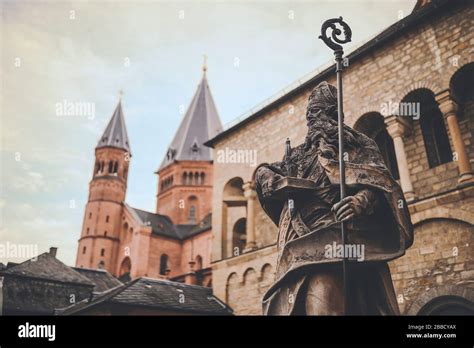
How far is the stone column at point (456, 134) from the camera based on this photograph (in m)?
10.7

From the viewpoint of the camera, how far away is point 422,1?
18.3 meters

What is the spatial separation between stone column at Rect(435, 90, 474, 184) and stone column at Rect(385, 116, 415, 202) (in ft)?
4.70

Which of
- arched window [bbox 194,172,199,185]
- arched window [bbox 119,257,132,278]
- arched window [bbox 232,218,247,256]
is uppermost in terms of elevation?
arched window [bbox 194,172,199,185]

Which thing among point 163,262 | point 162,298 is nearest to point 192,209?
point 163,262

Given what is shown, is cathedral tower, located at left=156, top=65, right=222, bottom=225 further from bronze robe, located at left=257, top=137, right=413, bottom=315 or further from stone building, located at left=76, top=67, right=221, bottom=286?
bronze robe, located at left=257, top=137, right=413, bottom=315

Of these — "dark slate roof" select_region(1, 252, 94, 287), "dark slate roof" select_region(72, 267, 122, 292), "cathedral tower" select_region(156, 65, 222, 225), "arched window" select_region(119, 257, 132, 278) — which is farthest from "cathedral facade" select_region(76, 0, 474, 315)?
"cathedral tower" select_region(156, 65, 222, 225)

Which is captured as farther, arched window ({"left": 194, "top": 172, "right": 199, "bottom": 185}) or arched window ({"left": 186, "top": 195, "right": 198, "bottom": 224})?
arched window ({"left": 194, "top": 172, "right": 199, "bottom": 185})

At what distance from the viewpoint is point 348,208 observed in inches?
107

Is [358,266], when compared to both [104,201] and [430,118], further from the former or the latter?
[104,201]

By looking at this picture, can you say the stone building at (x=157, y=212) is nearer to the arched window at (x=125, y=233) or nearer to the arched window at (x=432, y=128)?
the arched window at (x=125, y=233)

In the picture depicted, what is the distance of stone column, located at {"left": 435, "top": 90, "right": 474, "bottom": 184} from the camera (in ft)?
35.0

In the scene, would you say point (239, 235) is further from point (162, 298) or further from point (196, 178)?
point (196, 178)
